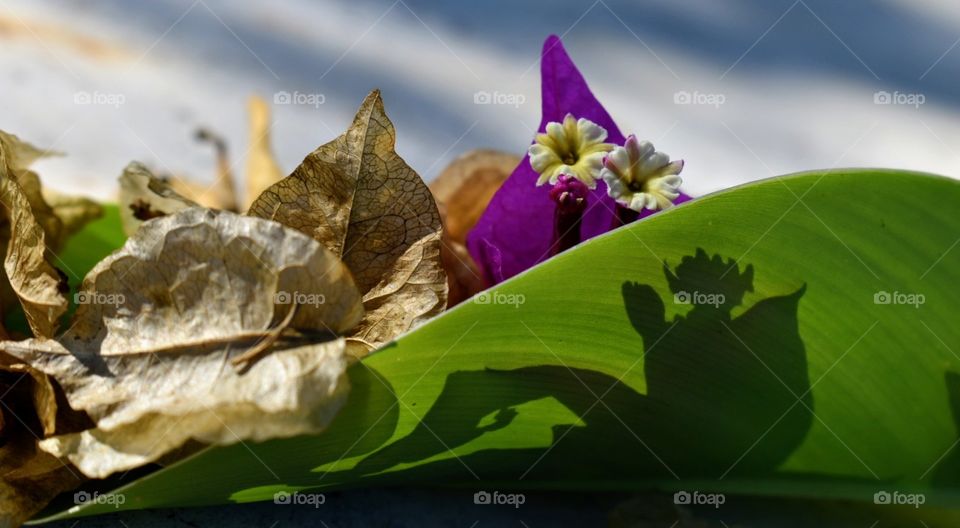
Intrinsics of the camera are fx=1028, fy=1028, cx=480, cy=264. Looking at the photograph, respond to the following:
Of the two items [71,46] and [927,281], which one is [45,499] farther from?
[71,46]

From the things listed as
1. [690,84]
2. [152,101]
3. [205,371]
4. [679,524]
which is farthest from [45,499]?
[690,84]

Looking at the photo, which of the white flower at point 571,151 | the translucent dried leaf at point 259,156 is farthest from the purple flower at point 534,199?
the translucent dried leaf at point 259,156

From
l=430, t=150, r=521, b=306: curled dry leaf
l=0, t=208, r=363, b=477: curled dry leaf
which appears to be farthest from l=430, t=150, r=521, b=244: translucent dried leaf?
l=0, t=208, r=363, b=477: curled dry leaf

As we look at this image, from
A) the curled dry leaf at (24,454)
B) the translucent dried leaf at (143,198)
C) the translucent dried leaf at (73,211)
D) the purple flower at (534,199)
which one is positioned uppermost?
the purple flower at (534,199)

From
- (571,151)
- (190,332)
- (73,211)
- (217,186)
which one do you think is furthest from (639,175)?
(217,186)

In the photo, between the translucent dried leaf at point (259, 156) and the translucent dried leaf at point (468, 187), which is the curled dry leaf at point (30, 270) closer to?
the translucent dried leaf at point (468, 187)

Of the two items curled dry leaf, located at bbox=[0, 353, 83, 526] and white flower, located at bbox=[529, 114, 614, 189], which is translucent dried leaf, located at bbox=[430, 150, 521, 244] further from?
curled dry leaf, located at bbox=[0, 353, 83, 526]
